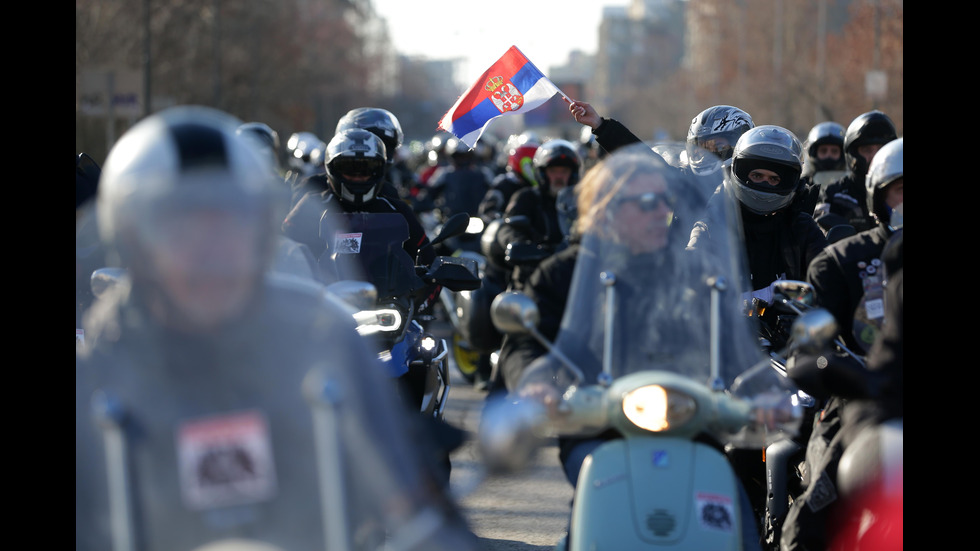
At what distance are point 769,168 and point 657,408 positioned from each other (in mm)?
2615

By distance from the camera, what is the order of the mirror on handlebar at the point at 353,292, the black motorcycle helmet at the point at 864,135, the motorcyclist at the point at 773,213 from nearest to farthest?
the mirror on handlebar at the point at 353,292 < the motorcyclist at the point at 773,213 < the black motorcycle helmet at the point at 864,135

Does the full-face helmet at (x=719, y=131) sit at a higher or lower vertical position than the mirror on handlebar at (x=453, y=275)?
higher

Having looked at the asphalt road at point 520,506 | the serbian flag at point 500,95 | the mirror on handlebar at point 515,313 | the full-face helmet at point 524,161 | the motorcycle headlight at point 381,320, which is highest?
the full-face helmet at point 524,161

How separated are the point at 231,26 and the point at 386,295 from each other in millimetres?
45125

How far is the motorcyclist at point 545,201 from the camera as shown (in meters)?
9.88

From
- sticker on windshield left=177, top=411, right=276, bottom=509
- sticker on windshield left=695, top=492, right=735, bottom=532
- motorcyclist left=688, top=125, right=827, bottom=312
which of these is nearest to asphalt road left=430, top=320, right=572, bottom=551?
motorcyclist left=688, top=125, right=827, bottom=312

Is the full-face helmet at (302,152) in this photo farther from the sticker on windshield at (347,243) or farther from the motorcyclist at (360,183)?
the sticker on windshield at (347,243)

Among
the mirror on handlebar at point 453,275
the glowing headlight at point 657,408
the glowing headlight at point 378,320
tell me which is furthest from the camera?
the mirror on handlebar at point 453,275

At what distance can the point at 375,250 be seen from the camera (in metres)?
6.40

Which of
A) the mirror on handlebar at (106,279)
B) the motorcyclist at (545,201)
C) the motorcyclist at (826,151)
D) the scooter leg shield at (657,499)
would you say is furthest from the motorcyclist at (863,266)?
the motorcyclist at (826,151)

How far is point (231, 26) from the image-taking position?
162 feet

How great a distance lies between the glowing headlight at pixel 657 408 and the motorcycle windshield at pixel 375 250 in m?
2.93
